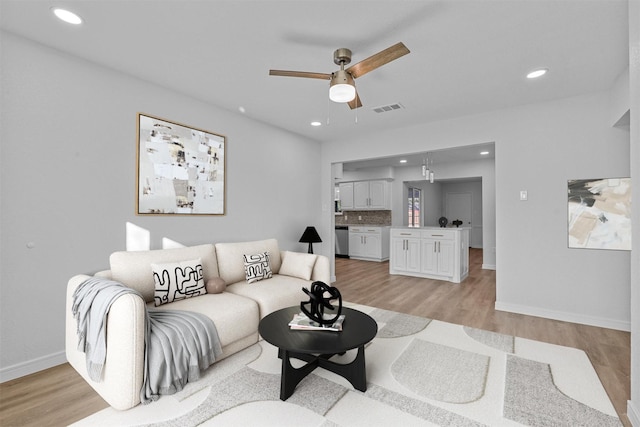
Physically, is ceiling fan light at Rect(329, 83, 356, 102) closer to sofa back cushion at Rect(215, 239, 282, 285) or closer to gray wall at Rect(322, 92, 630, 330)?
sofa back cushion at Rect(215, 239, 282, 285)

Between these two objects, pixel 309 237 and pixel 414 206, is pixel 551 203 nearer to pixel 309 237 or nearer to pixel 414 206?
pixel 309 237

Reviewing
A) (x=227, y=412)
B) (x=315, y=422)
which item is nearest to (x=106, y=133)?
(x=227, y=412)

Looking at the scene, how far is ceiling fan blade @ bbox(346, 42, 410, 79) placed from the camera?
182 cm

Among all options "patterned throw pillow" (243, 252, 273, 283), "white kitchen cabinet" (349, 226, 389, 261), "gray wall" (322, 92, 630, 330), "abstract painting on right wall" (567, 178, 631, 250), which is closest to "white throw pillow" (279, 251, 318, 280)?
"patterned throw pillow" (243, 252, 273, 283)

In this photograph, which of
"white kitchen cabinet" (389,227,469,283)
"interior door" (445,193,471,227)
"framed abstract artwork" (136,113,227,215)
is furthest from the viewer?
"interior door" (445,193,471,227)

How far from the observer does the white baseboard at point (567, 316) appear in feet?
10.3

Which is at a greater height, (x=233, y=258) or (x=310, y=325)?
(x=233, y=258)

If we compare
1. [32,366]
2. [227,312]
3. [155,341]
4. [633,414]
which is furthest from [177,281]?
[633,414]

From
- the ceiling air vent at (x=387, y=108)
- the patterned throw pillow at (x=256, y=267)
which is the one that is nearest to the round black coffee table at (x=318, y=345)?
the patterned throw pillow at (x=256, y=267)

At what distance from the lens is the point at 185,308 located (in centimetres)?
241

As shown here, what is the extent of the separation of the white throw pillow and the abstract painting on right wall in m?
2.96

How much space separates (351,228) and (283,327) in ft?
19.6

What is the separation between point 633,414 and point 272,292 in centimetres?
254

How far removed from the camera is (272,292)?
9.48ft
